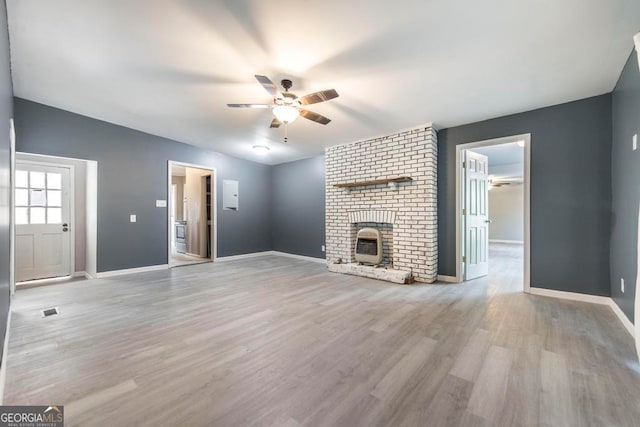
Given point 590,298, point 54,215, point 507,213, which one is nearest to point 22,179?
point 54,215

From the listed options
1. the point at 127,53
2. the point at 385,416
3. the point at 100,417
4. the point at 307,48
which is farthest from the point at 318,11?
the point at 100,417

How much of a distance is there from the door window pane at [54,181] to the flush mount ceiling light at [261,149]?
3.45 metres

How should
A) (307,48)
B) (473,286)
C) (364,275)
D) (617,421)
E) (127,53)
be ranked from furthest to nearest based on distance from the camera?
(364,275) < (473,286) < (127,53) < (307,48) < (617,421)

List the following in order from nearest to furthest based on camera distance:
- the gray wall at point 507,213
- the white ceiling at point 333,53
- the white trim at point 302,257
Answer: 1. the white ceiling at point 333,53
2. the white trim at point 302,257
3. the gray wall at point 507,213

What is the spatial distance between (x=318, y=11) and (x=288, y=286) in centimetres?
337

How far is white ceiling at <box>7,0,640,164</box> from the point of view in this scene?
202 centimetres

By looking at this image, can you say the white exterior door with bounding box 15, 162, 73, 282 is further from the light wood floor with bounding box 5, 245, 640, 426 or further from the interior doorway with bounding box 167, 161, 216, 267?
the interior doorway with bounding box 167, 161, 216, 267

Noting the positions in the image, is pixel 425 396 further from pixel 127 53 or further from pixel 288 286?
pixel 127 53

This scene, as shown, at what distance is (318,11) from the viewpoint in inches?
79.1

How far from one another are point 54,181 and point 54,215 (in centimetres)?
59

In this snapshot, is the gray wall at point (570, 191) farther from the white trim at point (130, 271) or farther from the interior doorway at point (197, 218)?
the white trim at point (130, 271)

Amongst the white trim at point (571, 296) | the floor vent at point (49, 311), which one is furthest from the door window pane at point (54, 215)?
the white trim at point (571, 296)

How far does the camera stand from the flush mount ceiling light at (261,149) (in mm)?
5588

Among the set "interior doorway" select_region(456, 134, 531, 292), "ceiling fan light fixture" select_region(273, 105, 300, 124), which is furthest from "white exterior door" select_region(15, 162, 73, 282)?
"interior doorway" select_region(456, 134, 531, 292)
